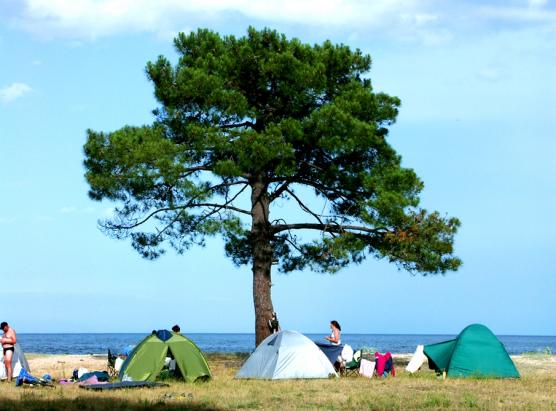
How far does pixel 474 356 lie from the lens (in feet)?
72.0

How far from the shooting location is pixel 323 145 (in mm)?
25938

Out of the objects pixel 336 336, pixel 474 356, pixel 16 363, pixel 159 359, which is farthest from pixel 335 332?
pixel 16 363

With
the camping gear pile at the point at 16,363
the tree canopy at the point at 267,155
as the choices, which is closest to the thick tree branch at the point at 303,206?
the tree canopy at the point at 267,155

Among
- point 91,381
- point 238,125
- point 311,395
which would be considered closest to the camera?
point 311,395

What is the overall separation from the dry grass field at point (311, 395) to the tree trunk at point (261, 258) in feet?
18.8

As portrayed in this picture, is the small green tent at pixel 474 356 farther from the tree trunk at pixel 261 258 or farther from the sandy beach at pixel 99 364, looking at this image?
the tree trunk at pixel 261 258

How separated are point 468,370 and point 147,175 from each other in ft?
37.1

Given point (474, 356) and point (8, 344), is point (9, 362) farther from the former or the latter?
point (474, 356)

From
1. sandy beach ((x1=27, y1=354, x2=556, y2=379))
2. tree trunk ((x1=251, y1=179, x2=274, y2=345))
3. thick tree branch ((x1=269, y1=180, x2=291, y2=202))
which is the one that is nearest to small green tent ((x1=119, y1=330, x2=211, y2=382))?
sandy beach ((x1=27, y1=354, x2=556, y2=379))

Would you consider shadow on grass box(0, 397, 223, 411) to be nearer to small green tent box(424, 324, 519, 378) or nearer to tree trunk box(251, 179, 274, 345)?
small green tent box(424, 324, 519, 378)

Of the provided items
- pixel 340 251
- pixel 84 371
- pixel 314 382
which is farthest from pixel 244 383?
pixel 340 251

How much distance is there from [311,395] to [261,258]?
36.4 ft

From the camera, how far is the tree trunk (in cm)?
2744

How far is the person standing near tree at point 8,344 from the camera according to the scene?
808 inches
